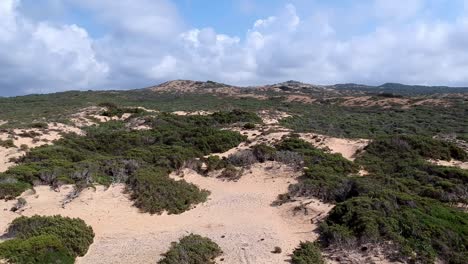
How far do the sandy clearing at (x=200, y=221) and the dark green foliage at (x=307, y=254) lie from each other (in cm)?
33

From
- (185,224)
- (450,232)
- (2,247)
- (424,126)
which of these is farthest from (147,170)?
(424,126)

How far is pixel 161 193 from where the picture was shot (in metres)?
15.8

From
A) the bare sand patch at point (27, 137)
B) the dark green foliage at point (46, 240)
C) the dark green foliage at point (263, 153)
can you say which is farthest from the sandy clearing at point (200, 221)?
the bare sand patch at point (27, 137)

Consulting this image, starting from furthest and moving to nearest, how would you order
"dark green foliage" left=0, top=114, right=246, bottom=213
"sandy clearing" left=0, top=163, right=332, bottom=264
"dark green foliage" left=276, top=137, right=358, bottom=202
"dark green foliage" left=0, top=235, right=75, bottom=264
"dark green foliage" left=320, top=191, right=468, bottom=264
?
"dark green foliage" left=0, top=114, right=246, bottom=213 → "dark green foliage" left=276, top=137, right=358, bottom=202 → "sandy clearing" left=0, top=163, right=332, bottom=264 → "dark green foliage" left=320, top=191, right=468, bottom=264 → "dark green foliage" left=0, top=235, right=75, bottom=264

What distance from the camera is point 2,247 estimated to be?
10.8 meters

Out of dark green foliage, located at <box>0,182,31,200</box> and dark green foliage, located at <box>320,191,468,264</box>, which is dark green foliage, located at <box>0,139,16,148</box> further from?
dark green foliage, located at <box>320,191,468,264</box>

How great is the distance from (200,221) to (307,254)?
432cm

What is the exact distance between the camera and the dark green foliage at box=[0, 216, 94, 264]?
10523 mm

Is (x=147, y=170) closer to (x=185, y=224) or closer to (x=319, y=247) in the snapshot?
(x=185, y=224)

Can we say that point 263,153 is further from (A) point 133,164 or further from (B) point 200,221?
(B) point 200,221

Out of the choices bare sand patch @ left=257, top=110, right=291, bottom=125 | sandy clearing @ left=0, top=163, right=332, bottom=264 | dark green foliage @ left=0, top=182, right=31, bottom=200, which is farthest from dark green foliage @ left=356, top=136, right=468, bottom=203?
bare sand patch @ left=257, top=110, right=291, bottom=125

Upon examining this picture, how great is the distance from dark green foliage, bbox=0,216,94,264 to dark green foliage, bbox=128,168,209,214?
8.91 feet

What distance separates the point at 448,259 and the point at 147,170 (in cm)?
1209

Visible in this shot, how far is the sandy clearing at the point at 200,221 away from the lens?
11812 millimetres
